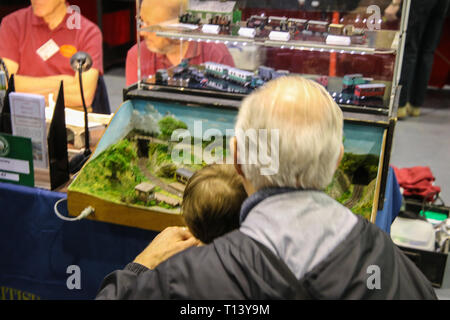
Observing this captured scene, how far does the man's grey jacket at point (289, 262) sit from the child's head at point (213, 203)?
0.22 meters

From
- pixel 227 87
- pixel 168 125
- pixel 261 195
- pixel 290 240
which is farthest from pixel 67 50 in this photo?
pixel 290 240

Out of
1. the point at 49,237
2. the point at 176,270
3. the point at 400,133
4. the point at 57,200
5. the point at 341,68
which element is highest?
the point at 341,68

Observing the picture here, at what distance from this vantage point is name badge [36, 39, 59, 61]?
3371mm

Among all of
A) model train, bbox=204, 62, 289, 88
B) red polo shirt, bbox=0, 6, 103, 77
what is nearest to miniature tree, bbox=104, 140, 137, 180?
model train, bbox=204, 62, 289, 88

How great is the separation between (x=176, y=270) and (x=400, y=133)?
5.04 metres

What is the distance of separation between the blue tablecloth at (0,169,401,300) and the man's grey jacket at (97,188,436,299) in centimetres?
105

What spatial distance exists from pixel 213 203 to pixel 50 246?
1226 mm

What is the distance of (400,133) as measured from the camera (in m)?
5.54

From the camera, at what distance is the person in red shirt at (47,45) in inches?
129

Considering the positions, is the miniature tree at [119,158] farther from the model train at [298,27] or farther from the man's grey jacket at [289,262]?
the man's grey jacket at [289,262]
